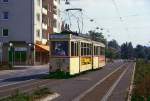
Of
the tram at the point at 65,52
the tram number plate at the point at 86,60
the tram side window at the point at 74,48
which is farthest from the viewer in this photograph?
the tram number plate at the point at 86,60

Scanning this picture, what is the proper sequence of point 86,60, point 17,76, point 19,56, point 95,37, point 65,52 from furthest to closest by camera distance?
point 19,56 < point 95,37 < point 86,60 < point 17,76 < point 65,52

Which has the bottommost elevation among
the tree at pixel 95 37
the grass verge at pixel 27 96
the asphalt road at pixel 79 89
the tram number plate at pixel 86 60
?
the asphalt road at pixel 79 89

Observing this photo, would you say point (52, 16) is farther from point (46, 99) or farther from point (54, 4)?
point (46, 99)

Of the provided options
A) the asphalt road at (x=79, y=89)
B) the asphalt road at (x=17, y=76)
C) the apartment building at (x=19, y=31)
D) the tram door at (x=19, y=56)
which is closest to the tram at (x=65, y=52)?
the asphalt road at (x=17, y=76)

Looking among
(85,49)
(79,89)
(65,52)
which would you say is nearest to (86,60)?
(85,49)

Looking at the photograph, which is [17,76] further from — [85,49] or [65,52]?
[65,52]

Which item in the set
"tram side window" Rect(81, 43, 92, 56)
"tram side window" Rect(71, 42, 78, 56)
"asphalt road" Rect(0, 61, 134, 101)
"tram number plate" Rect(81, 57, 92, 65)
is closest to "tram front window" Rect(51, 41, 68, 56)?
"tram side window" Rect(71, 42, 78, 56)

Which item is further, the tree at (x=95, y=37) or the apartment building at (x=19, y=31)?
the apartment building at (x=19, y=31)

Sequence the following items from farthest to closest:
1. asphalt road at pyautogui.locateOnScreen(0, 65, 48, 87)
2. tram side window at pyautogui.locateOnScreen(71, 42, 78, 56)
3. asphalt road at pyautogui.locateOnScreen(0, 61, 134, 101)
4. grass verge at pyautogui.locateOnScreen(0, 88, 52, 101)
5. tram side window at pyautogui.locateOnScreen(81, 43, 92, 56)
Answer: tram side window at pyautogui.locateOnScreen(81, 43, 92, 56) < tram side window at pyautogui.locateOnScreen(71, 42, 78, 56) < asphalt road at pyautogui.locateOnScreen(0, 65, 48, 87) < asphalt road at pyautogui.locateOnScreen(0, 61, 134, 101) < grass verge at pyautogui.locateOnScreen(0, 88, 52, 101)

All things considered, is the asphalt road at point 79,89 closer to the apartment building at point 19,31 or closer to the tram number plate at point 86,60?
the tram number plate at point 86,60

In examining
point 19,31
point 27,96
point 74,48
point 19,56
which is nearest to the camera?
point 27,96

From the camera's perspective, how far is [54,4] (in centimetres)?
10569

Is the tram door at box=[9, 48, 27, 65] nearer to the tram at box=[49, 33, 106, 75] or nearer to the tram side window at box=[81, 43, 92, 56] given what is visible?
the tram side window at box=[81, 43, 92, 56]

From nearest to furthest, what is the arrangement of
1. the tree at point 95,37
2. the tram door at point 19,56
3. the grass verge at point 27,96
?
1. the grass verge at point 27,96
2. the tree at point 95,37
3. the tram door at point 19,56
